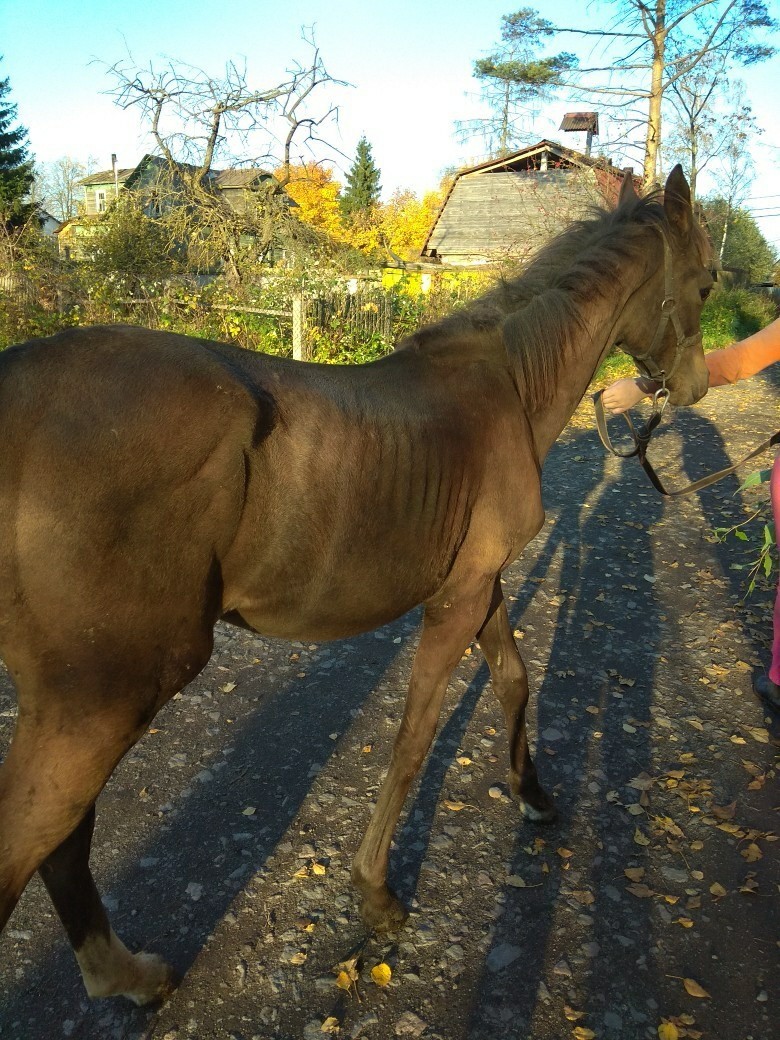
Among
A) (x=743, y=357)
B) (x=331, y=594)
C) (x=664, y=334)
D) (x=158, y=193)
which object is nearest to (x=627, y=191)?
(x=664, y=334)

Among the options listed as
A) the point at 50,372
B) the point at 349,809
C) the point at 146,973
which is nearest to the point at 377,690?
the point at 349,809

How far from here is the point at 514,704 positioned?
10.4ft

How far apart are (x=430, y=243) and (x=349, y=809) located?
30859 millimetres

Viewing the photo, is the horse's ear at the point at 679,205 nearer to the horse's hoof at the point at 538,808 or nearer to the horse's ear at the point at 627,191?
the horse's ear at the point at 627,191

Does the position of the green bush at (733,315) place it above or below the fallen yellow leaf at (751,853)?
above

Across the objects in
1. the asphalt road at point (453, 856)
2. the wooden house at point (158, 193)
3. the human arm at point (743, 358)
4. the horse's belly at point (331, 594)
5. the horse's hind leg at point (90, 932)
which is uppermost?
the wooden house at point (158, 193)

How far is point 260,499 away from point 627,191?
225 centimetres

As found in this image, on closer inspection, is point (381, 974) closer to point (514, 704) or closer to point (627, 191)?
point (514, 704)

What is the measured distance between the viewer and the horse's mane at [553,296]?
266 cm

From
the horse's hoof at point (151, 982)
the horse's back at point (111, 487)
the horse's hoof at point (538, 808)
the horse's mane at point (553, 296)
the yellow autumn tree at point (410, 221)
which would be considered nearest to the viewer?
the horse's back at point (111, 487)

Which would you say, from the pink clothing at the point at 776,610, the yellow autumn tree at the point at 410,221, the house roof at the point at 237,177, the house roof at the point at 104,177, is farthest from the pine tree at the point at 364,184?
the pink clothing at the point at 776,610

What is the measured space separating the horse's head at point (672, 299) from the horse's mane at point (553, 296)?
0.05 m

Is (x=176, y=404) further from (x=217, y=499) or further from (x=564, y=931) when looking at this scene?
(x=564, y=931)

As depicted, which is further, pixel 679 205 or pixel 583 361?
pixel 679 205
